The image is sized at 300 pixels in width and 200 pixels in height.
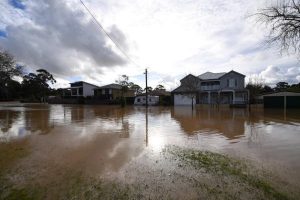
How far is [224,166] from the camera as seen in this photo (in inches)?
201

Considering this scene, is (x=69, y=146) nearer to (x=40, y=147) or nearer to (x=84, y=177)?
(x=40, y=147)

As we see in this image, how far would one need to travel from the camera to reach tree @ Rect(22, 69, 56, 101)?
6706 cm

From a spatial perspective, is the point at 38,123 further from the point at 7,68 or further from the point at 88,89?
the point at 88,89

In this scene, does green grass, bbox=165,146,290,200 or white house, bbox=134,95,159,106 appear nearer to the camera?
green grass, bbox=165,146,290,200

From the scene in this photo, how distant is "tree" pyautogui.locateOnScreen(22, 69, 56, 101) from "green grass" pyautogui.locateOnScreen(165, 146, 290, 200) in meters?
72.2

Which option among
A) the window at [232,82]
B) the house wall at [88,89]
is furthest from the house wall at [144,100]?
the house wall at [88,89]

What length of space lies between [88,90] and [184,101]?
30.0 metres

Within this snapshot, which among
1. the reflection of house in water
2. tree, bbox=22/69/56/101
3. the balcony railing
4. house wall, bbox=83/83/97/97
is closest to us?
the reflection of house in water

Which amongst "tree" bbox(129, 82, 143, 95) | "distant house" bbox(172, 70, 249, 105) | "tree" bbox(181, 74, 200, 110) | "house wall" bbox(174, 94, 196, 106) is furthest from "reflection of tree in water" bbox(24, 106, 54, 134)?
"tree" bbox(129, 82, 143, 95)

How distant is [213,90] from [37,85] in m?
58.1

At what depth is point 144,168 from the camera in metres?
5.09

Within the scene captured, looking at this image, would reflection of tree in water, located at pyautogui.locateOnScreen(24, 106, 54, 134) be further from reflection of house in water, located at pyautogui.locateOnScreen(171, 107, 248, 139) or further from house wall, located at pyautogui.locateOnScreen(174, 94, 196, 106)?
house wall, located at pyautogui.locateOnScreen(174, 94, 196, 106)

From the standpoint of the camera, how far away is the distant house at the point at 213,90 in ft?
116

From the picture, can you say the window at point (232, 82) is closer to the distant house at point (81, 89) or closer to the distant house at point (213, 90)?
the distant house at point (213, 90)
